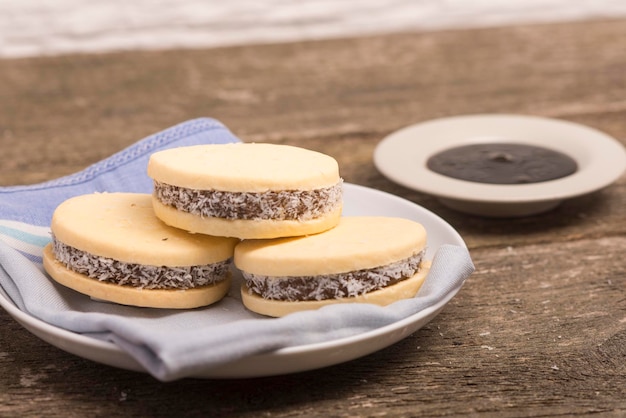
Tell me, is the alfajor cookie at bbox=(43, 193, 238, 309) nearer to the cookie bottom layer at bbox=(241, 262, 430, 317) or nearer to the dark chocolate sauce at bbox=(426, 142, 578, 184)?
the cookie bottom layer at bbox=(241, 262, 430, 317)

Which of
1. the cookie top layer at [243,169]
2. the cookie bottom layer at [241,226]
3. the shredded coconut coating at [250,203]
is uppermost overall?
→ the cookie top layer at [243,169]

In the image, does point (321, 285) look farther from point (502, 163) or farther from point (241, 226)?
point (502, 163)

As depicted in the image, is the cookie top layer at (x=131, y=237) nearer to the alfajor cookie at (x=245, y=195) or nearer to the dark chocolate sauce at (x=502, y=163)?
the alfajor cookie at (x=245, y=195)

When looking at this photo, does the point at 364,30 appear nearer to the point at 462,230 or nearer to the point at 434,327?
the point at 462,230

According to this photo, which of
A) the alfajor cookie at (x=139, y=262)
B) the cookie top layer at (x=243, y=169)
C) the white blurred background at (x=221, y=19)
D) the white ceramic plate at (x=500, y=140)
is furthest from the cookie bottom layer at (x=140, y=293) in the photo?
the white blurred background at (x=221, y=19)

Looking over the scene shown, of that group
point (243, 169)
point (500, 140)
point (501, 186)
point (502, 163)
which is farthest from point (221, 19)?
point (243, 169)

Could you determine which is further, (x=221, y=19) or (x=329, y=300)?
(x=221, y=19)
